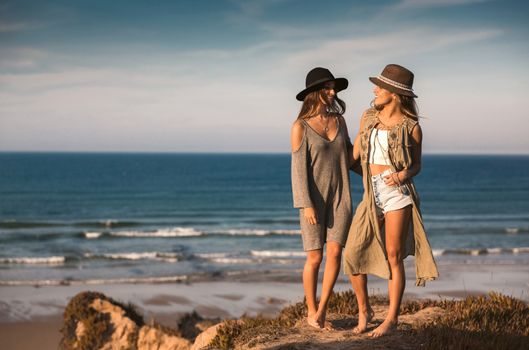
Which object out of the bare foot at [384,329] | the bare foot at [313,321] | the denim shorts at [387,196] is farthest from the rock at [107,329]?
the denim shorts at [387,196]

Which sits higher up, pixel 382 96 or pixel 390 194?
pixel 382 96

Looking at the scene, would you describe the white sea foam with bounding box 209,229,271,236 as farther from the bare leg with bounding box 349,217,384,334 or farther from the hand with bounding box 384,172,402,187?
the hand with bounding box 384,172,402,187

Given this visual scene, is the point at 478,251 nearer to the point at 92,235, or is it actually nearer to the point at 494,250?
the point at 494,250

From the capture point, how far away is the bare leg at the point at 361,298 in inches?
229

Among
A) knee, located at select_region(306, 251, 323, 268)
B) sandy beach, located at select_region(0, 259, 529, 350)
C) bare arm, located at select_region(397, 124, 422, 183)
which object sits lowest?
sandy beach, located at select_region(0, 259, 529, 350)

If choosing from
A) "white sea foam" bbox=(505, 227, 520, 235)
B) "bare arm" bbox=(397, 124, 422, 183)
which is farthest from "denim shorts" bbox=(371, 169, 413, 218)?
"white sea foam" bbox=(505, 227, 520, 235)

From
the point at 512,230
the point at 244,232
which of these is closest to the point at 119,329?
the point at 244,232

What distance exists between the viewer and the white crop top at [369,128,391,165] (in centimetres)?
545

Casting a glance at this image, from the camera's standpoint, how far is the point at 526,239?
2884 centimetres

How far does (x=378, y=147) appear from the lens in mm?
5500

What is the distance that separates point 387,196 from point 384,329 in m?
1.29

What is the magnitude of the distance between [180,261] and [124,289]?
5050 mm

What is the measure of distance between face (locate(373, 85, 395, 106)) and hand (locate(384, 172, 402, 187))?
2.23ft

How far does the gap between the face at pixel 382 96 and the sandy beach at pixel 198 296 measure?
10536 millimetres
